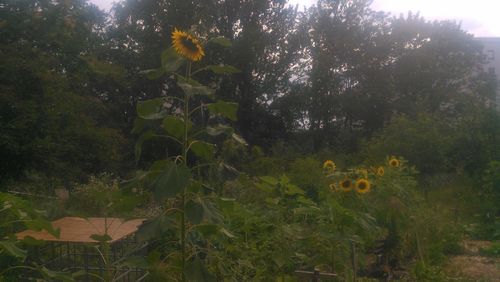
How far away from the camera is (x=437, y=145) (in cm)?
1105

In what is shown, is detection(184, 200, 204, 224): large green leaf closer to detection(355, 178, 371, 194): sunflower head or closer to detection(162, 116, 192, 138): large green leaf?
detection(162, 116, 192, 138): large green leaf

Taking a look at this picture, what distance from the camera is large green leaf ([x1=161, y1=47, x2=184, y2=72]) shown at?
231cm

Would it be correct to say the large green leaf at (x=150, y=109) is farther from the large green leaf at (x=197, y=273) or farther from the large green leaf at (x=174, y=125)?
the large green leaf at (x=197, y=273)

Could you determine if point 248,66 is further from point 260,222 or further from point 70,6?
point 260,222

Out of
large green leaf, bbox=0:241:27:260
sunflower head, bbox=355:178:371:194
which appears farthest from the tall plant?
sunflower head, bbox=355:178:371:194

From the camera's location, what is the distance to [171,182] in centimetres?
208

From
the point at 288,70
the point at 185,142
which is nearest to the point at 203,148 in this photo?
the point at 185,142

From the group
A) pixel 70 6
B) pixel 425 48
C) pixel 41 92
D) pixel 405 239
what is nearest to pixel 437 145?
pixel 405 239

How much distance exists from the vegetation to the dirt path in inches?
5.1

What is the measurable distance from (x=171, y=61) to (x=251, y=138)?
1822 centimetres

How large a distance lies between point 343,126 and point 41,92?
48.7 feet

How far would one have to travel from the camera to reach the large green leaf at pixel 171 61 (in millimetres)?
2312

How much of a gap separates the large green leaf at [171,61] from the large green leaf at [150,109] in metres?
0.14

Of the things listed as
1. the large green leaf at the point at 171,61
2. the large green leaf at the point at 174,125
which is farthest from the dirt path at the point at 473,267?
the large green leaf at the point at 171,61
